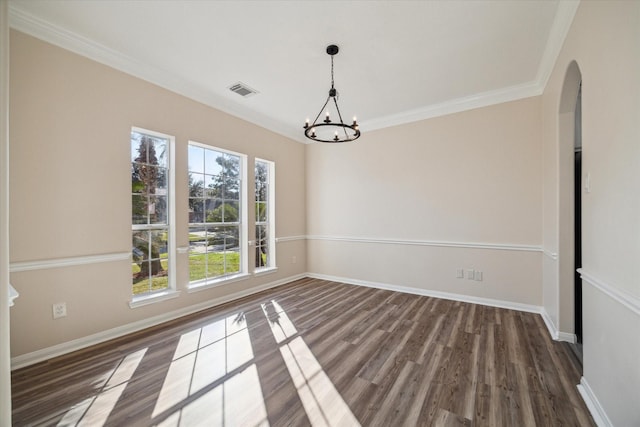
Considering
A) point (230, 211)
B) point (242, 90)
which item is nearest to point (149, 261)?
point (230, 211)

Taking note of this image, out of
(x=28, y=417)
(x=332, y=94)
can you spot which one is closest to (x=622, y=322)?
(x=332, y=94)

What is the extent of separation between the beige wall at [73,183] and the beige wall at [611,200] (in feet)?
13.0

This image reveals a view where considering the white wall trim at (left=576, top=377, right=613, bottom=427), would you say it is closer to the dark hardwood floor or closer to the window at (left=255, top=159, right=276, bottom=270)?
the dark hardwood floor

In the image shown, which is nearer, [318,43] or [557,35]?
[557,35]

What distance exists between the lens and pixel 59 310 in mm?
2432

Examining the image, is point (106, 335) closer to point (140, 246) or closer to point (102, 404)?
point (140, 246)

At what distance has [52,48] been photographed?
2.42 m

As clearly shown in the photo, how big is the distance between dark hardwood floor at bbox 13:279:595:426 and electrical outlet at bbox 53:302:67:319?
1.27 feet

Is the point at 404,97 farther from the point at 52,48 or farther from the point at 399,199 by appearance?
the point at 52,48

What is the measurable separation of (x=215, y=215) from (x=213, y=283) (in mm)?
1004

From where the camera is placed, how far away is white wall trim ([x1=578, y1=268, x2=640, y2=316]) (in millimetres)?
1218

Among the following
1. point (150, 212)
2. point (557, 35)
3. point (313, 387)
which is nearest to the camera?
point (313, 387)

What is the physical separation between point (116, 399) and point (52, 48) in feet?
10.2

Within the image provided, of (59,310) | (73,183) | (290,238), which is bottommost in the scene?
(59,310)
